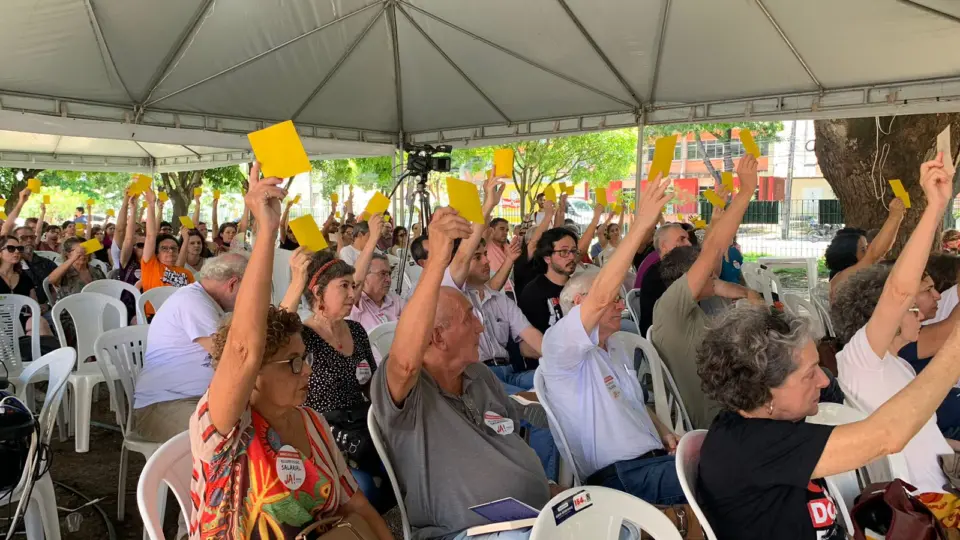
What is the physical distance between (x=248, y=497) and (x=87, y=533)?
7.23ft

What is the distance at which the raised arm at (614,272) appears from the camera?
2.35 meters

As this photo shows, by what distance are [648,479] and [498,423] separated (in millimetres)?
718

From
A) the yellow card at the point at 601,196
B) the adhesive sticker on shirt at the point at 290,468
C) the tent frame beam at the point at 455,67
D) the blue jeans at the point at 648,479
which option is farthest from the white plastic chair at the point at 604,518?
the tent frame beam at the point at 455,67

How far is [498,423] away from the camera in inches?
88.0

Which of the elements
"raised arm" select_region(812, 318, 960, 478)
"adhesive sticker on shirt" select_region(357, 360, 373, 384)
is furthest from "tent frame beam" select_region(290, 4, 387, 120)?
"raised arm" select_region(812, 318, 960, 478)

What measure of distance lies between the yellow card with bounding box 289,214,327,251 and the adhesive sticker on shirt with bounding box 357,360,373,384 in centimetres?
72

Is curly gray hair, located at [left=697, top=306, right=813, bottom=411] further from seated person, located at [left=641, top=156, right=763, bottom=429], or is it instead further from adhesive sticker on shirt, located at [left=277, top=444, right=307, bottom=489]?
adhesive sticker on shirt, located at [left=277, top=444, right=307, bottom=489]

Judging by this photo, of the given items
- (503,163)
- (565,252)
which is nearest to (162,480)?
(503,163)

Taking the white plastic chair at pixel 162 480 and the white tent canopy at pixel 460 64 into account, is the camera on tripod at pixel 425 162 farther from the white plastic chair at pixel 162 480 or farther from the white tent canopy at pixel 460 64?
the white plastic chair at pixel 162 480

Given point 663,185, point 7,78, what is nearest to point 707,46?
point 663,185

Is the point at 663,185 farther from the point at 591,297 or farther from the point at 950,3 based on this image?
the point at 950,3

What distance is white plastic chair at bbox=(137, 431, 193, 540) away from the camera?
5.79 feet

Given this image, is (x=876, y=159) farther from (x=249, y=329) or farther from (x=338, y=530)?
(x=249, y=329)

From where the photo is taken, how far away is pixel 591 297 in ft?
7.76
